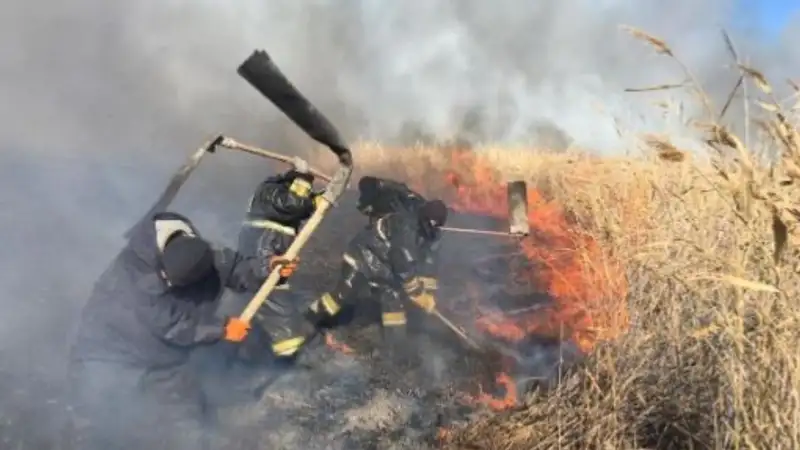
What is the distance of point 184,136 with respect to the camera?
42.1 feet

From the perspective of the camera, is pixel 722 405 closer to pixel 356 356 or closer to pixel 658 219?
pixel 658 219

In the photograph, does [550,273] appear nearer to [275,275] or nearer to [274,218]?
[274,218]

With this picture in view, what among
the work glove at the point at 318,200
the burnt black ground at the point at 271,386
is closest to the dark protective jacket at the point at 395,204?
the work glove at the point at 318,200

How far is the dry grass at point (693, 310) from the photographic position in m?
2.74

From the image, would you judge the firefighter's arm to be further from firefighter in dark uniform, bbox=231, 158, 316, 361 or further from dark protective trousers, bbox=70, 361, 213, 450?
dark protective trousers, bbox=70, 361, 213, 450

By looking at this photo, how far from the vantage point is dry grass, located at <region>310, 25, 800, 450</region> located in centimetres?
274

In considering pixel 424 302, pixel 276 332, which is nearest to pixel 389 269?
pixel 424 302

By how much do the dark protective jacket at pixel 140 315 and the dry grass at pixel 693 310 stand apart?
6.32ft

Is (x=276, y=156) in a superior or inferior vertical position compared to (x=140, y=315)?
superior

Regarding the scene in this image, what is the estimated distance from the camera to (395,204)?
7.50m

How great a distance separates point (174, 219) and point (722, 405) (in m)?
3.44

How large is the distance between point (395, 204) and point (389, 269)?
1.95ft

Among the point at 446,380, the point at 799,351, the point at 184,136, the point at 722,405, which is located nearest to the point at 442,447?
the point at 446,380

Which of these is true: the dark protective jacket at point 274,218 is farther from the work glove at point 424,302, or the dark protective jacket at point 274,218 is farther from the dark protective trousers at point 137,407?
the dark protective trousers at point 137,407
